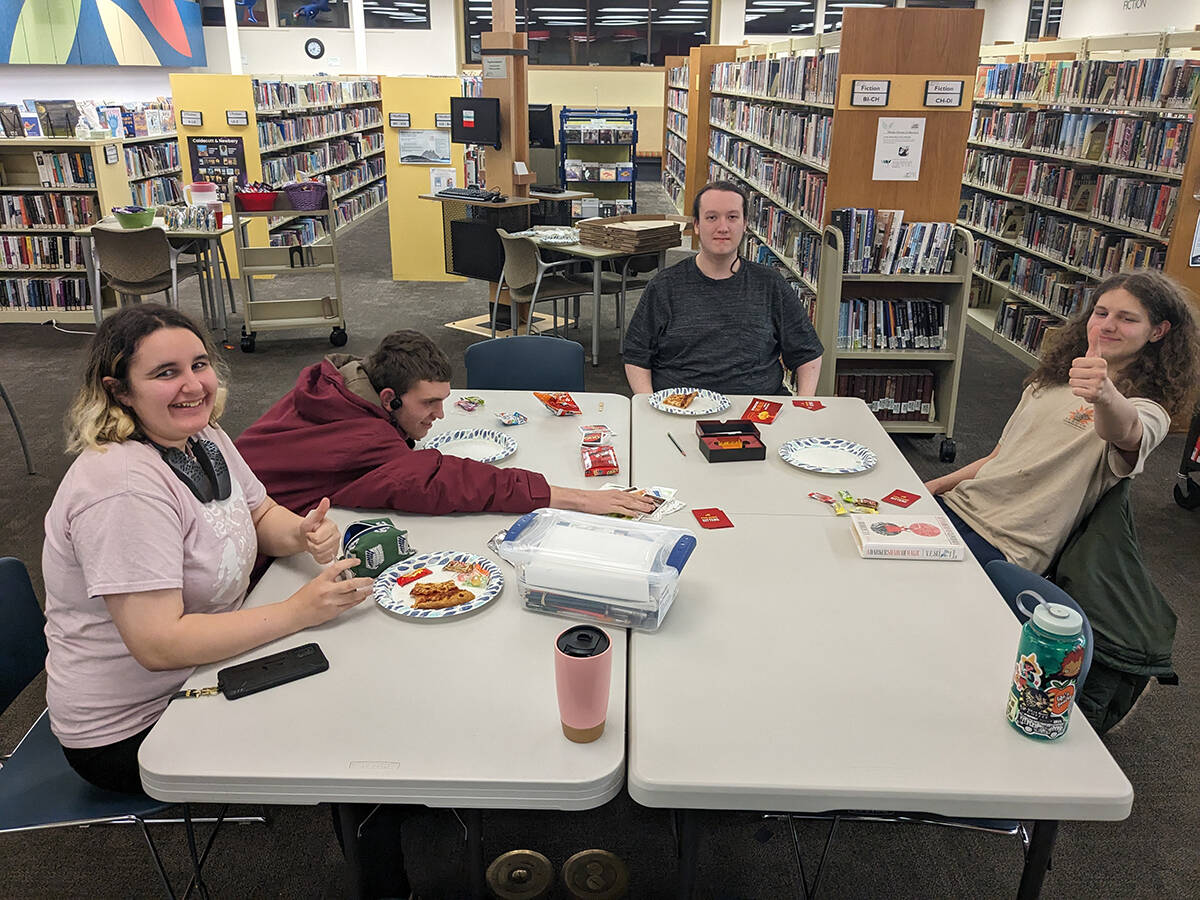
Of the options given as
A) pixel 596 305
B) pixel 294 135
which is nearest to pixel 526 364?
pixel 596 305

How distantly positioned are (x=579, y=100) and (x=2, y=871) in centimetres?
1294

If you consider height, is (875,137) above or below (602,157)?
above

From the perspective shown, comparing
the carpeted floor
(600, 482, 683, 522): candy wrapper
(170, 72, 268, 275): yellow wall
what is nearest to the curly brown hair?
the carpeted floor

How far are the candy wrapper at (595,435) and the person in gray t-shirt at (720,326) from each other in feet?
2.24

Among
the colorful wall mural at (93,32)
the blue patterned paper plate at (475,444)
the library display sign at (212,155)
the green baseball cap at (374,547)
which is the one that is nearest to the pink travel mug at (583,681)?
the green baseball cap at (374,547)

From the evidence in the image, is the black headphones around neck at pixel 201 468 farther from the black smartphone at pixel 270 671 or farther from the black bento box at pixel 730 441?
the black bento box at pixel 730 441

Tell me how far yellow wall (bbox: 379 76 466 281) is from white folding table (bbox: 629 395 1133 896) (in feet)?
22.8

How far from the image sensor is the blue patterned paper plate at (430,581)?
156 cm

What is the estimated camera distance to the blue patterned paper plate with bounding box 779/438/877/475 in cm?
224

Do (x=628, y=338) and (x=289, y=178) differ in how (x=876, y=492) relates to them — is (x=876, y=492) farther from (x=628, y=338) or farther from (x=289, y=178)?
(x=289, y=178)

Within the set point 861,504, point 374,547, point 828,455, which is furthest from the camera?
point 828,455

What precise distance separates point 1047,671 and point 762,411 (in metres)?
1.50

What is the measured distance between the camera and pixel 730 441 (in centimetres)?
233

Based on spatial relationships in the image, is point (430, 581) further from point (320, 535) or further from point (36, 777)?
point (36, 777)
